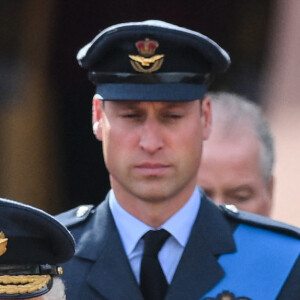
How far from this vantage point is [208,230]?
22.1ft

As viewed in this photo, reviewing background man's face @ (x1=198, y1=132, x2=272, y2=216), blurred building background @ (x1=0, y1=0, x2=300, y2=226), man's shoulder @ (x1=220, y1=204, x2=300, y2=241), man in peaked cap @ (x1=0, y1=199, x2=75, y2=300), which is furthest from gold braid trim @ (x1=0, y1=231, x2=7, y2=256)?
blurred building background @ (x1=0, y1=0, x2=300, y2=226)

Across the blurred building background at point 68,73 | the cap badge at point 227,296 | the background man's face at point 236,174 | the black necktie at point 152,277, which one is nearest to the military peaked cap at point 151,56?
the black necktie at point 152,277

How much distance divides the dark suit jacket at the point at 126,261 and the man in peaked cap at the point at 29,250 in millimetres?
1179

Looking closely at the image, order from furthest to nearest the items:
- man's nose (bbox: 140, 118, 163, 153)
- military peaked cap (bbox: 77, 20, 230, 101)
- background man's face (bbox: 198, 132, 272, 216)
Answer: background man's face (bbox: 198, 132, 272, 216)
military peaked cap (bbox: 77, 20, 230, 101)
man's nose (bbox: 140, 118, 163, 153)

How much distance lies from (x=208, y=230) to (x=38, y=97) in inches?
165

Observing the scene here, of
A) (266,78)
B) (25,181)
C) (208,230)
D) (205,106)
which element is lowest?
(25,181)

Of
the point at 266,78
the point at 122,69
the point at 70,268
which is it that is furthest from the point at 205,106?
the point at 266,78

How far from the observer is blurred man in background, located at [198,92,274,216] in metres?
7.61

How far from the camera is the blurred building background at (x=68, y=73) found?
1066cm

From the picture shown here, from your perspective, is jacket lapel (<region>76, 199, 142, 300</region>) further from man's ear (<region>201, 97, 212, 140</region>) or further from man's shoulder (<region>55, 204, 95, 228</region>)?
man's ear (<region>201, 97, 212, 140</region>)

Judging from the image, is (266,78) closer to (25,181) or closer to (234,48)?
(234,48)

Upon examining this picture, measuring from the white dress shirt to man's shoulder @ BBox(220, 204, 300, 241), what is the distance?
227 mm

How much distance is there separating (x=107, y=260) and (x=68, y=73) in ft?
14.3

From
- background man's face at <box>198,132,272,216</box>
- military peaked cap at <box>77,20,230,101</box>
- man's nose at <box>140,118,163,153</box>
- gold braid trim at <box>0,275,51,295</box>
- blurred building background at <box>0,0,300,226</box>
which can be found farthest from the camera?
blurred building background at <box>0,0,300,226</box>
